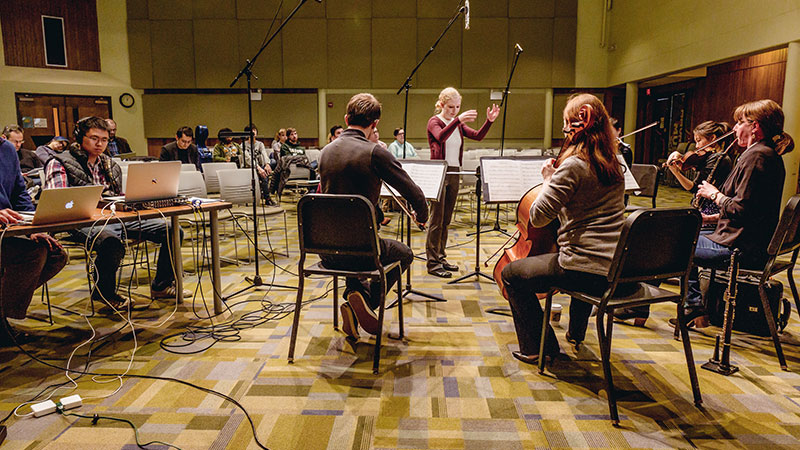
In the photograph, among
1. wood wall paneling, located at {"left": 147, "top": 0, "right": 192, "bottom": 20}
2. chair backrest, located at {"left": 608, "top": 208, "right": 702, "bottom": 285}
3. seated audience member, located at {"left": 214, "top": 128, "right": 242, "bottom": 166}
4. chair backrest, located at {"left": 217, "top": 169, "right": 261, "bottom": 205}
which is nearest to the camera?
chair backrest, located at {"left": 608, "top": 208, "right": 702, "bottom": 285}

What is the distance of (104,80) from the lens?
11.8 m

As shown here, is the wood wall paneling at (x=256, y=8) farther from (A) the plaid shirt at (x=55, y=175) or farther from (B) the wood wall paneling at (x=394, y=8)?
(A) the plaid shirt at (x=55, y=175)

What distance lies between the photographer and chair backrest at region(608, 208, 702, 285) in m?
1.95

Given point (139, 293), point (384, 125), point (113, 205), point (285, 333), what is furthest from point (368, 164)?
point (384, 125)

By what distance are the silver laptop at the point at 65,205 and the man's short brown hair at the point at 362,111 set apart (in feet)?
4.41

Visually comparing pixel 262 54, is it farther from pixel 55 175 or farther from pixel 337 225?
pixel 337 225

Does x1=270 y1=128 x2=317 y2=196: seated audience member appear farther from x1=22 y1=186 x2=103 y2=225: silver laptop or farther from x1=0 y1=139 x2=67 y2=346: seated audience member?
x1=22 y1=186 x2=103 y2=225: silver laptop

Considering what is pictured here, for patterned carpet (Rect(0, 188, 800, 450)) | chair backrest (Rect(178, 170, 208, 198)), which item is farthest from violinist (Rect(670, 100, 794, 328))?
chair backrest (Rect(178, 170, 208, 198))

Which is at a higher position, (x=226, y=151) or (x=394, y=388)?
(x=226, y=151)

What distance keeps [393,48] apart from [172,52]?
5230 mm

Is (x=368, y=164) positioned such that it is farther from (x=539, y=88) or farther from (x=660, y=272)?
(x=539, y=88)

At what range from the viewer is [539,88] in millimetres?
12359

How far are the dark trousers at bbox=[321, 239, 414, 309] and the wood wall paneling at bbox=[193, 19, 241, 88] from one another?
1037cm

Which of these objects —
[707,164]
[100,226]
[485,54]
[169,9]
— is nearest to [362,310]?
[100,226]
